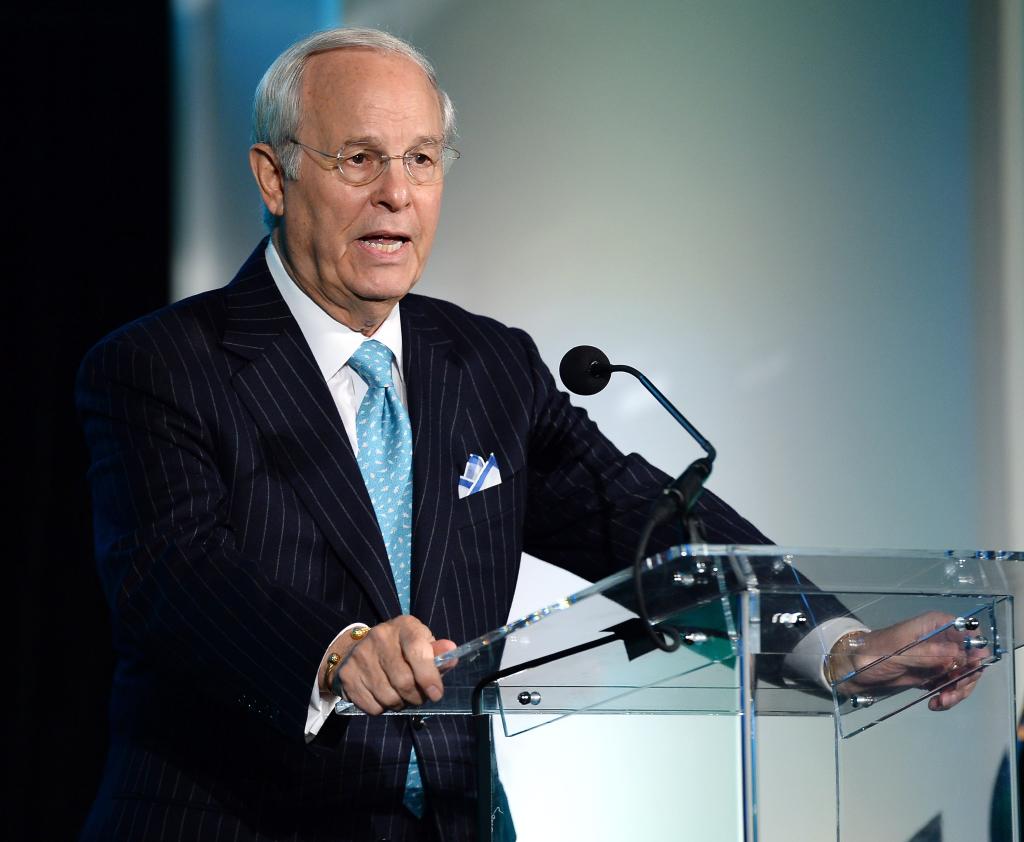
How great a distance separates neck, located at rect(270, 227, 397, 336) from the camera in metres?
2.04

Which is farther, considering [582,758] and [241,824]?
[241,824]

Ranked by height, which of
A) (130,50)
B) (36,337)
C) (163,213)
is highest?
(130,50)

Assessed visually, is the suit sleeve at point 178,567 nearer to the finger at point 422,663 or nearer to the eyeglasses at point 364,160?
the finger at point 422,663

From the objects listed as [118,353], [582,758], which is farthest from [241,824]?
[118,353]

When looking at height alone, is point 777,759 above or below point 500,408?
below

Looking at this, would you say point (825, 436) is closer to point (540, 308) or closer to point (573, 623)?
point (540, 308)

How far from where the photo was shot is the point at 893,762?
1.36 m

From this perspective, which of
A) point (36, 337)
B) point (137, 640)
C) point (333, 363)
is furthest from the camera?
point (36, 337)

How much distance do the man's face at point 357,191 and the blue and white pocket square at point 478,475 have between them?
0.98 ft

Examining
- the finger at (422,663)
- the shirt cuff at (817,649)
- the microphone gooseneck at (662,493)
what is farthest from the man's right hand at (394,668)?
the shirt cuff at (817,649)

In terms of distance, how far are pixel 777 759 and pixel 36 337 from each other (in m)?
2.54

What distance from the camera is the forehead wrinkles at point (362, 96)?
6.65 ft

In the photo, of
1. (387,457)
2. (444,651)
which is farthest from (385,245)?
(444,651)

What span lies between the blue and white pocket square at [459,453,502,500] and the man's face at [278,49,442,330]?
0.98 ft
